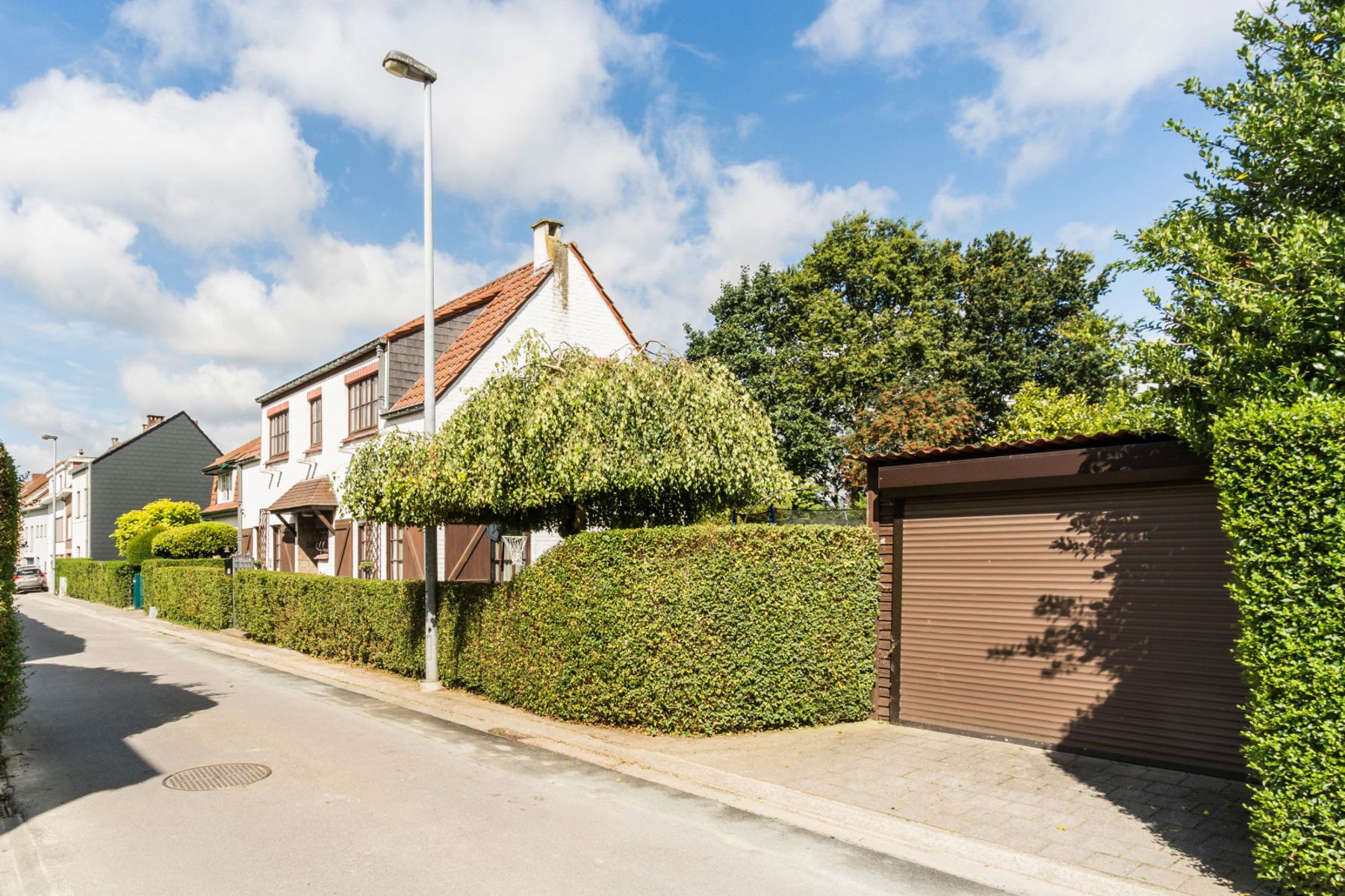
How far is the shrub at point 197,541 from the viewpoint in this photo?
29.8m

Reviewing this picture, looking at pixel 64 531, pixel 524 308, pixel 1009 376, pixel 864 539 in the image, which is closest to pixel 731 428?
pixel 864 539

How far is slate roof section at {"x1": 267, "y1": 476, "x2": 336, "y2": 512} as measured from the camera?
21.3m

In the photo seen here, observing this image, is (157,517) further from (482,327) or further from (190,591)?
(482,327)

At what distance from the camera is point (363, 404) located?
2116cm

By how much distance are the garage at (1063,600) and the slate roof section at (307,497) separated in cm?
1539

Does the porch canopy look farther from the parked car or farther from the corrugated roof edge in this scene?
the parked car

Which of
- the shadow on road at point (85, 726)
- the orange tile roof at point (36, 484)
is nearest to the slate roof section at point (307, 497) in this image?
the shadow on road at point (85, 726)

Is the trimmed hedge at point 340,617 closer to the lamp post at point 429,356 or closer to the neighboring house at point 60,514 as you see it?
the lamp post at point 429,356

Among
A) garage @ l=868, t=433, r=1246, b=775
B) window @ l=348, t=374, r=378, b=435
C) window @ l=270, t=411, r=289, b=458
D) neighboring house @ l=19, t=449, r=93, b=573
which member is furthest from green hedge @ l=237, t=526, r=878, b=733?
neighboring house @ l=19, t=449, r=93, b=573

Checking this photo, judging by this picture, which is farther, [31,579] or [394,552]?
[31,579]

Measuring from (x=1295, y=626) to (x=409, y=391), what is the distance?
59.9 ft

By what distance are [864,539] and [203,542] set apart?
27342mm

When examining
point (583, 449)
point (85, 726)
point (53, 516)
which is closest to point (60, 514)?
point (53, 516)

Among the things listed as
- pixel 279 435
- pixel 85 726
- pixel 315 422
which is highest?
pixel 315 422
